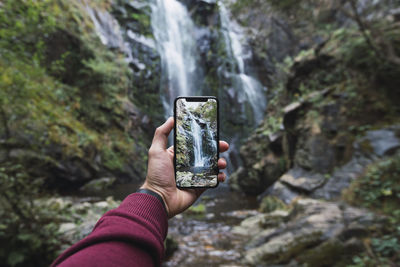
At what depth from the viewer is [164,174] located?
1.11 metres

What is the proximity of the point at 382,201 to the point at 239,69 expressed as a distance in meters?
5.38

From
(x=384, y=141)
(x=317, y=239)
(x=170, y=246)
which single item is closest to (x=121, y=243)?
(x=317, y=239)

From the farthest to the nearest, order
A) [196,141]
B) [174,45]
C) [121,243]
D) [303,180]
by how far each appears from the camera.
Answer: [174,45], [303,180], [196,141], [121,243]

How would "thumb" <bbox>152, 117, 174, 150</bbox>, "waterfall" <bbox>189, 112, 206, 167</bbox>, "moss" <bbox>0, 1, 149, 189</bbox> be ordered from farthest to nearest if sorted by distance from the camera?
1. "moss" <bbox>0, 1, 149, 189</bbox>
2. "thumb" <bbox>152, 117, 174, 150</bbox>
3. "waterfall" <bbox>189, 112, 206, 167</bbox>

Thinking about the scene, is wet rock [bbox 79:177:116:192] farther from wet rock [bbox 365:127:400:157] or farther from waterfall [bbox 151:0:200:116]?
wet rock [bbox 365:127:400:157]

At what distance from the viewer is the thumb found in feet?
3.51

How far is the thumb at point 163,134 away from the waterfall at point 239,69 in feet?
11.0

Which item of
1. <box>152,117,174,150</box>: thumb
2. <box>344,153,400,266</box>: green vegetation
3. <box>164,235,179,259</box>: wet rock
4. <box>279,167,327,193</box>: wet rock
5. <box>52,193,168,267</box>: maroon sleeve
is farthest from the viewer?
<box>279,167,327,193</box>: wet rock

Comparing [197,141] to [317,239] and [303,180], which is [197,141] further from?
[303,180]

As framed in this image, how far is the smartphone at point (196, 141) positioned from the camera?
94 cm

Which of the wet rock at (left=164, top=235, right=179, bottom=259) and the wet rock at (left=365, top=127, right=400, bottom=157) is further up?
the wet rock at (left=365, top=127, right=400, bottom=157)

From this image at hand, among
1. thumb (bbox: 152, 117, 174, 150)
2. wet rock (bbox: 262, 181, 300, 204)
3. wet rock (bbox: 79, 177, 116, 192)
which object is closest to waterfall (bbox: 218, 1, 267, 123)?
wet rock (bbox: 262, 181, 300, 204)

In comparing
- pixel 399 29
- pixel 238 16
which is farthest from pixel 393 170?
pixel 238 16

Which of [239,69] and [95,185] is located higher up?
[239,69]
